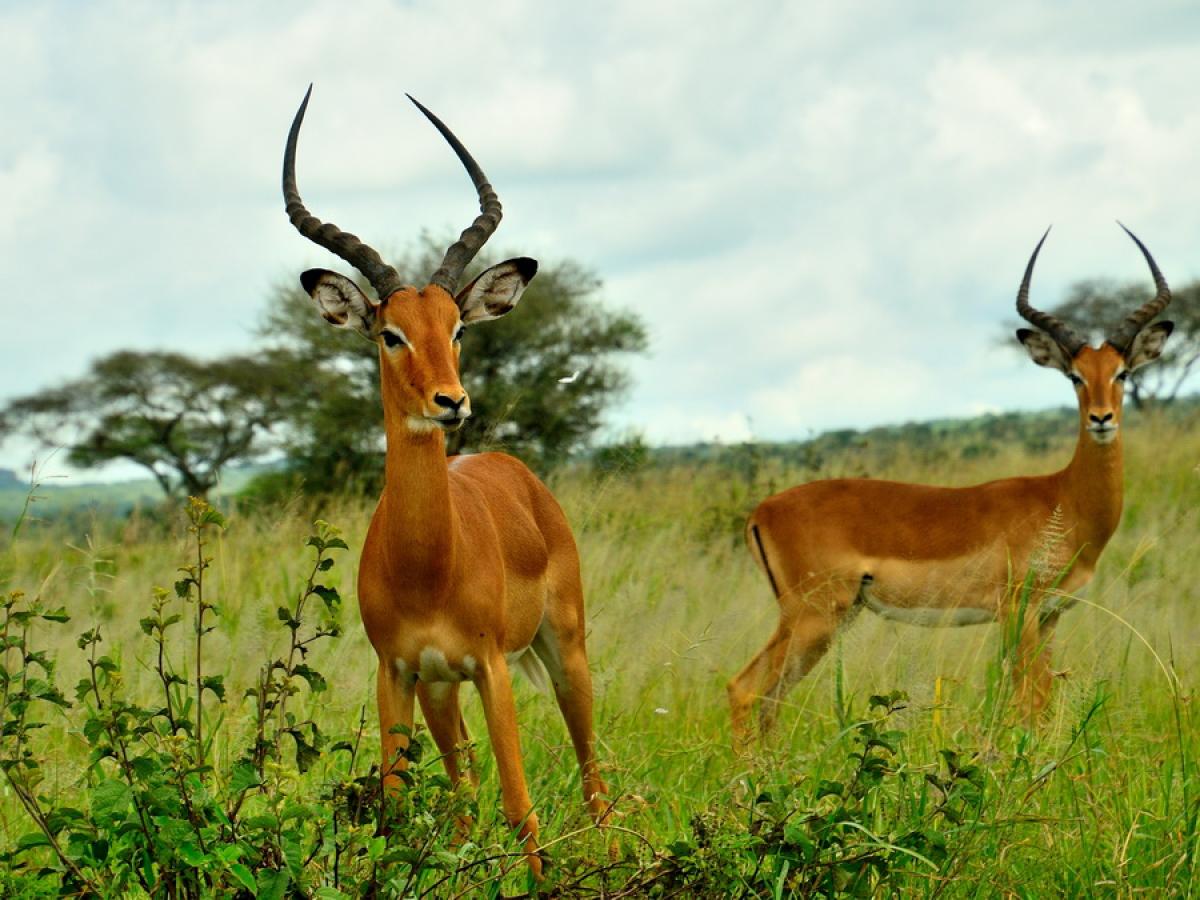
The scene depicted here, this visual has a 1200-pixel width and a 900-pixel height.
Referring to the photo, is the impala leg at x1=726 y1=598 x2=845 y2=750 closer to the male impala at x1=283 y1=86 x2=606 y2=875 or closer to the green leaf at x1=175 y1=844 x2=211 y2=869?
the male impala at x1=283 y1=86 x2=606 y2=875

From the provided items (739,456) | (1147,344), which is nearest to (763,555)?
(1147,344)

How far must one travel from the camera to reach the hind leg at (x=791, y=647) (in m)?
6.65

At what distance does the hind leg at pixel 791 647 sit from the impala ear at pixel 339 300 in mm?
3044

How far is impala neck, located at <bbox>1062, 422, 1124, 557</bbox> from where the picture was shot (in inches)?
288

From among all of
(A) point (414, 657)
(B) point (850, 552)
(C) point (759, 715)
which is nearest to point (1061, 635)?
(B) point (850, 552)

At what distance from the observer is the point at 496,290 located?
4.25 m

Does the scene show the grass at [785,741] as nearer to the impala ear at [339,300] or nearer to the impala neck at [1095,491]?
the impala neck at [1095,491]

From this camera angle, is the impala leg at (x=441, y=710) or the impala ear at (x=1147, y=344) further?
the impala ear at (x=1147, y=344)

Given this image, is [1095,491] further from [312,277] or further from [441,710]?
[312,277]

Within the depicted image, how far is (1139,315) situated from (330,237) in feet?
16.6

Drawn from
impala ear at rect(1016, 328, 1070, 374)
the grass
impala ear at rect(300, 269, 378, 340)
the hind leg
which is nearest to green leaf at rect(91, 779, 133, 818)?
the grass

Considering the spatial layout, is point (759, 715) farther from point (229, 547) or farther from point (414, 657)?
point (229, 547)

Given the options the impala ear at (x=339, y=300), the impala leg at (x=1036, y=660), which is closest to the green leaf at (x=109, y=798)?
the impala ear at (x=339, y=300)

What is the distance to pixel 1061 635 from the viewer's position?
736cm
